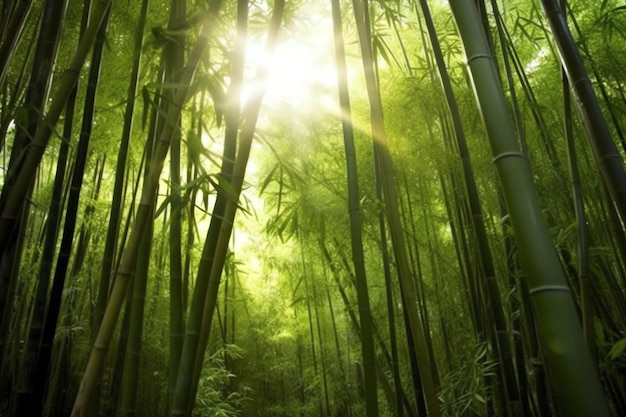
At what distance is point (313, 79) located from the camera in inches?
136

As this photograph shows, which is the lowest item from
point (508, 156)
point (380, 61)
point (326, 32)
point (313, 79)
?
point (508, 156)

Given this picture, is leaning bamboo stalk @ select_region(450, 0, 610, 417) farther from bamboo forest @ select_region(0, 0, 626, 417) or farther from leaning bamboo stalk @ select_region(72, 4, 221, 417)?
leaning bamboo stalk @ select_region(72, 4, 221, 417)

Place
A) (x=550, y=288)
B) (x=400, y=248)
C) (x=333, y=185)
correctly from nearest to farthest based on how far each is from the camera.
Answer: (x=550, y=288)
(x=400, y=248)
(x=333, y=185)

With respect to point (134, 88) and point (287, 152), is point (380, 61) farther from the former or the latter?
point (134, 88)

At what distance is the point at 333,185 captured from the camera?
390 centimetres

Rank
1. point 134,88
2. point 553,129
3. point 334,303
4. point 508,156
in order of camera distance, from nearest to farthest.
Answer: point 508,156
point 134,88
point 553,129
point 334,303

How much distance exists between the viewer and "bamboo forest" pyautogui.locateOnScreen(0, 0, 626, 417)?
1.19 meters

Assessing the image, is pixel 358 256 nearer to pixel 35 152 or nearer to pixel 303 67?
pixel 35 152

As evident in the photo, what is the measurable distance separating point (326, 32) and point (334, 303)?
183 inches

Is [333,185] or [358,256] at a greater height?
[333,185]

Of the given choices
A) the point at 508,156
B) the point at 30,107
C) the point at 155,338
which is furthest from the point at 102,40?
the point at 155,338

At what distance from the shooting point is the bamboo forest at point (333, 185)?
3.92ft

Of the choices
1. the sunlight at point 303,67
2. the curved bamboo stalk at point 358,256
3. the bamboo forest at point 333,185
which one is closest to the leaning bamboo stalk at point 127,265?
the bamboo forest at point 333,185

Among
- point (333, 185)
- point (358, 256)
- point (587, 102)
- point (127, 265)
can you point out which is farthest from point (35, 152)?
point (333, 185)
